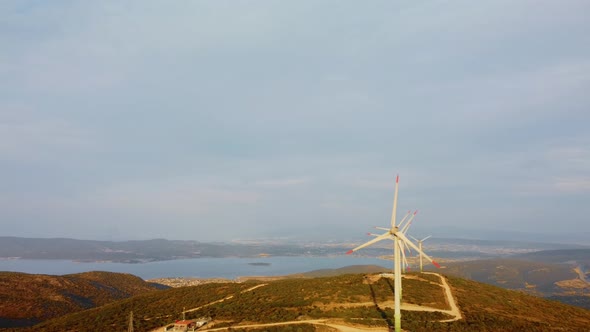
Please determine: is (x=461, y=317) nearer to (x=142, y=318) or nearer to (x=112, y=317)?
(x=142, y=318)

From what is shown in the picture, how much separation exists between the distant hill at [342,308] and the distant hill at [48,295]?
20.3 metres

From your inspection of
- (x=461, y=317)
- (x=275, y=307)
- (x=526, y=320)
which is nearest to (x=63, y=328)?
(x=275, y=307)

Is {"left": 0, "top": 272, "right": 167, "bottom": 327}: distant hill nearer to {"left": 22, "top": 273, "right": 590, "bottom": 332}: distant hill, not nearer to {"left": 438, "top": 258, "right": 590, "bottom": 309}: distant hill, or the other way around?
{"left": 22, "top": 273, "right": 590, "bottom": 332}: distant hill

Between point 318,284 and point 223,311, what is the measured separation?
2004cm

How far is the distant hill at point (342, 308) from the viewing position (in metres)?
42.7

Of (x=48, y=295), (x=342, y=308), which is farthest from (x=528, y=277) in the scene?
(x=48, y=295)

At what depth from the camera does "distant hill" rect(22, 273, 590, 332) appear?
42.7 m

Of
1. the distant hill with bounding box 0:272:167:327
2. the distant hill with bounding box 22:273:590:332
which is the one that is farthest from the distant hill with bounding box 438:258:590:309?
the distant hill with bounding box 0:272:167:327

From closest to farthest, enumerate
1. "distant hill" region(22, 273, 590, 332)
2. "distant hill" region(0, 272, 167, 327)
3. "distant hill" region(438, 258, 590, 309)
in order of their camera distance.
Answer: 1. "distant hill" region(22, 273, 590, 332)
2. "distant hill" region(0, 272, 167, 327)
3. "distant hill" region(438, 258, 590, 309)

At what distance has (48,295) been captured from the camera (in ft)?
262

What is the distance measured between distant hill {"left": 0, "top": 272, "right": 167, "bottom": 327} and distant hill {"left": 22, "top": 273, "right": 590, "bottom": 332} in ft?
66.4

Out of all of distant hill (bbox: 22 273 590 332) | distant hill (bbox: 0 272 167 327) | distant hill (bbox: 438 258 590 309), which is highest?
distant hill (bbox: 22 273 590 332)

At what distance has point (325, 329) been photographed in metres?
40.2

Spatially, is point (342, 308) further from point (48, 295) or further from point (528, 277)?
point (528, 277)
